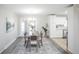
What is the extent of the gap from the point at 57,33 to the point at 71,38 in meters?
5.54

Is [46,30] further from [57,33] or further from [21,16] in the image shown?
[21,16]

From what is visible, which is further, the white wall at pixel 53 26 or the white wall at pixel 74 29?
the white wall at pixel 53 26

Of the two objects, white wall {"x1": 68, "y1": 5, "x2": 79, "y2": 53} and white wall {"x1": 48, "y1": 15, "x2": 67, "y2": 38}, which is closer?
white wall {"x1": 68, "y1": 5, "x2": 79, "y2": 53}

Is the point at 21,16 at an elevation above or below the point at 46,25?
above

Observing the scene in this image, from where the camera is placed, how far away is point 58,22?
33.2ft

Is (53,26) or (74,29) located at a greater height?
(53,26)

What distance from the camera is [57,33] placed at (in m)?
10.1

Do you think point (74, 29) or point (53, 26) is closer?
point (74, 29)
